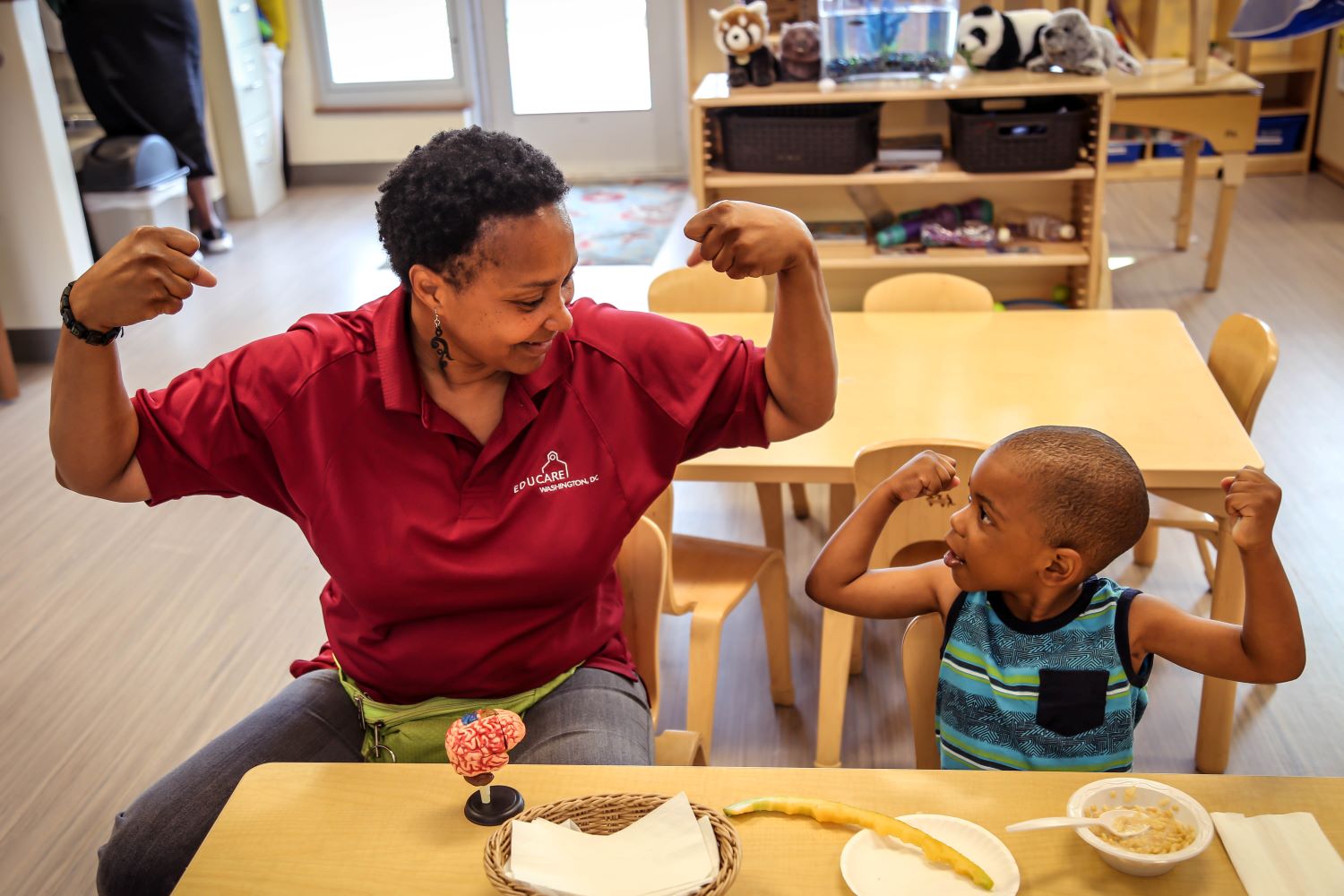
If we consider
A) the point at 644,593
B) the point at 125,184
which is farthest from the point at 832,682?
the point at 125,184

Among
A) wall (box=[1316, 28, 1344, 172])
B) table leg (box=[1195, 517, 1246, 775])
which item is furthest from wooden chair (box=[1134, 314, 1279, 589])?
wall (box=[1316, 28, 1344, 172])

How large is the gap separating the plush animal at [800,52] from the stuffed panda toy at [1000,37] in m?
0.47

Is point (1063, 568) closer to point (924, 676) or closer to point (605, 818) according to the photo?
point (924, 676)

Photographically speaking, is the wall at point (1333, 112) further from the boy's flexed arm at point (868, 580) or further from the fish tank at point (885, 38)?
the boy's flexed arm at point (868, 580)

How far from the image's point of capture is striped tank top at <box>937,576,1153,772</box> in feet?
4.66

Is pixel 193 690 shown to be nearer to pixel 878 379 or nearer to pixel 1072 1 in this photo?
pixel 878 379

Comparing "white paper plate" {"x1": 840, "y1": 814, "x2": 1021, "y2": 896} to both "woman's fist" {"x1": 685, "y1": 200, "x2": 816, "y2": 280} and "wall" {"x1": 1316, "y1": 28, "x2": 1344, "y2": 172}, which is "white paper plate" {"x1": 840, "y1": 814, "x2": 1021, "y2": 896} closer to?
"woman's fist" {"x1": 685, "y1": 200, "x2": 816, "y2": 280}

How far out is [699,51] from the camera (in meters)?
5.01

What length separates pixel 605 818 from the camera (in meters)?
1.14

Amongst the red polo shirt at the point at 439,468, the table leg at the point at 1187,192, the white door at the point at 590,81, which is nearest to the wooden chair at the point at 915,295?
the red polo shirt at the point at 439,468

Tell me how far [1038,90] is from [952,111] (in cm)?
31

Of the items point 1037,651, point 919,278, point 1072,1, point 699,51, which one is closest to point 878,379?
point 919,278

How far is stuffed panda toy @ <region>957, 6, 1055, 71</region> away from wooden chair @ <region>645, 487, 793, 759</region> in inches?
86.0

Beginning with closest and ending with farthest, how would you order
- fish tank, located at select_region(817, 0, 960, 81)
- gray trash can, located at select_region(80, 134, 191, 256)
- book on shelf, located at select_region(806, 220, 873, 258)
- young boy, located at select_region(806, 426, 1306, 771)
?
young boy, located at select_region(806, 426, 1306, 771) → fish tank, located at select_region(817, 0, 960, 81) → book on shelf, located at select_region(806, 220, 873, 258) → gray trash can, located at select_region(80, 134, 191, 256)
